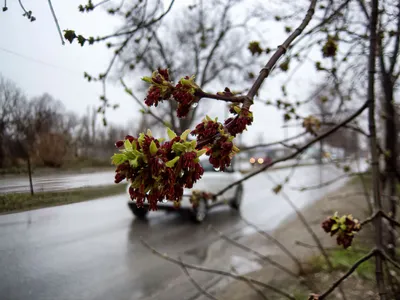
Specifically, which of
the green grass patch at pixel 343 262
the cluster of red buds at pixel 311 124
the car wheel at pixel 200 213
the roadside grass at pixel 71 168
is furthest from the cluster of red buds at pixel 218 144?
the car wheel at pixel 200 213

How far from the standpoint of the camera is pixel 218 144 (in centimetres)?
72

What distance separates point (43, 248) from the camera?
177 cm

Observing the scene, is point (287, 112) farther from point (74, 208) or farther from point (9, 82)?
point (9, 82)

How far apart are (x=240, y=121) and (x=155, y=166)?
0.23m

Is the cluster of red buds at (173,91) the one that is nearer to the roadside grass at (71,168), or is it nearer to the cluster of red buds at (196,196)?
the roadside grass at (71,168)

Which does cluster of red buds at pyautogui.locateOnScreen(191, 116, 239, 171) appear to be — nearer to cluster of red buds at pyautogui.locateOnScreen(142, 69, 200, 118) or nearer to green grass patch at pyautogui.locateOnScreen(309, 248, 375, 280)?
cluster of red buds at pyautogui.locateOnScreen(142, 69, 200, 118)

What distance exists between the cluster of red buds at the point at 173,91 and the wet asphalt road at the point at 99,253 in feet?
3.22

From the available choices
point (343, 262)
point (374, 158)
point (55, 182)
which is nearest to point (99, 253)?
point (55, 182)

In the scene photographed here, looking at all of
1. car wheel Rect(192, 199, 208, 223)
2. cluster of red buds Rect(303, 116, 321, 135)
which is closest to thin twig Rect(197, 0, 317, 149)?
cluster of red buds Rect(303, 116, 321, 135)

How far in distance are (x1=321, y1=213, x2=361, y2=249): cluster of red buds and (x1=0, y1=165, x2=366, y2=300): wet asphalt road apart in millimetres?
1259

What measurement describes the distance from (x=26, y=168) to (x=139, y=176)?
3.26ft

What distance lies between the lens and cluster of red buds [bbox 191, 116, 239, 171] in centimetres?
71

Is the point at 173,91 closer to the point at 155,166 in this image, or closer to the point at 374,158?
the point at 155,166

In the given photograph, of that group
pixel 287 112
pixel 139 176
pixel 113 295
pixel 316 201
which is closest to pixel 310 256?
pixel 287 112
